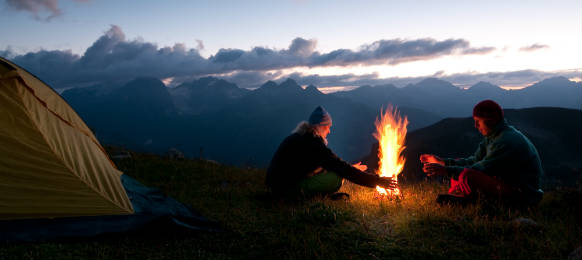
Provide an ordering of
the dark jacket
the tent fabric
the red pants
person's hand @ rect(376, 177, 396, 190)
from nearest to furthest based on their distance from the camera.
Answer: the tent fabric, the red pants, person's hand @ rect(376, 177, 396, 190), the dark jacket

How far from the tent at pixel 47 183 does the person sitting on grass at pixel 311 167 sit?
210cm

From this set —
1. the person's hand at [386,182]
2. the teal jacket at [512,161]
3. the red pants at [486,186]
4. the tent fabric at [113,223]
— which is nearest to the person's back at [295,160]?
the person's hand at [386,182]

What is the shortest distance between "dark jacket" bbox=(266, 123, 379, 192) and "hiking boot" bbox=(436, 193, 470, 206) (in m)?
1.39

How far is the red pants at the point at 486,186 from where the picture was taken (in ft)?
21.0

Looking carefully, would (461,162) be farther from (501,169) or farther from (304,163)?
(304,163)

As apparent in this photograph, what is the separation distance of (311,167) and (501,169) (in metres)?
3.69

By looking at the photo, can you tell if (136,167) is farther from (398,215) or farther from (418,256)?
(418,256)

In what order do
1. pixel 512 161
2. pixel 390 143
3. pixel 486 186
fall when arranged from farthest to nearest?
pixel 390 143
pixel 486 186
pixel 512 161

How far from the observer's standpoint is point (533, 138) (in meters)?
136

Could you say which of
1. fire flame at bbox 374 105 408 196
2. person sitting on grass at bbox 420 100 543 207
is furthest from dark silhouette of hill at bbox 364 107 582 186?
person sitting on grass at bbox 420 100 543 207

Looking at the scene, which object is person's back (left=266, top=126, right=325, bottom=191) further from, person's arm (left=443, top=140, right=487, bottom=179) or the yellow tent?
the yellow tent

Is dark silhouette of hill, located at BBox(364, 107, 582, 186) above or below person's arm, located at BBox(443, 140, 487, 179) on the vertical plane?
below

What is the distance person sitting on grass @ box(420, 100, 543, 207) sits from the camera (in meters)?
6.24

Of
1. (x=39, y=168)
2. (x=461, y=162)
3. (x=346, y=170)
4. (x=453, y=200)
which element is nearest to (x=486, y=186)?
(x=453, y=200)
